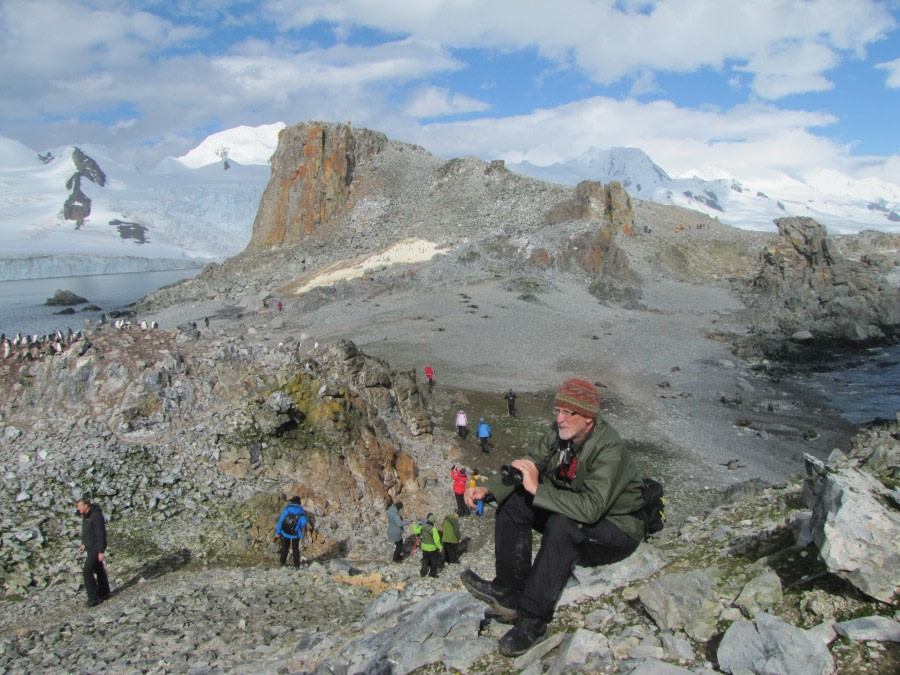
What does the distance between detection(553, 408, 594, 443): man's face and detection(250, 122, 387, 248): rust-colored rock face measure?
2663 inches

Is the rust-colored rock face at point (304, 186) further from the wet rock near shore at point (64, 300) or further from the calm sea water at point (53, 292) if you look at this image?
the wet rock near shore at point (64, 300)

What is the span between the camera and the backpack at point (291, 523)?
1117 centimetres

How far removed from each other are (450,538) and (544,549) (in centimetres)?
799

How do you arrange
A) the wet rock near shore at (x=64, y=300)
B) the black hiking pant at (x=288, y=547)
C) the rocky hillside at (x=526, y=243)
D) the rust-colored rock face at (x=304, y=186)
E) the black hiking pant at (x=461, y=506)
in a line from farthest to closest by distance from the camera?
the wet rock near shore at (x=64, y=300) < the rust-colored rock face at (x=304, y=186) < the rocky hillside at (x=526, y=243) < the black hiking pant at (x=461, y=506) < the black hiking pant at (x=288, y=547)

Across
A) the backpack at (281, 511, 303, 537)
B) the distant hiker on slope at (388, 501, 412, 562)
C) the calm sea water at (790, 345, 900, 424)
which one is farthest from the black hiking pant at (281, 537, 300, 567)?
the calm sea water at (790, 345, 900, 424)

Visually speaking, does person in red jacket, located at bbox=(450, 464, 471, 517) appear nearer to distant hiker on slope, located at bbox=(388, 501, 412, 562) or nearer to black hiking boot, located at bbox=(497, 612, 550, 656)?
distant hiker on slope, located at bbox=(388, 501, 412, 562)

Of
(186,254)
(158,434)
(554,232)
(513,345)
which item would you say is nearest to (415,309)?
(513,345)

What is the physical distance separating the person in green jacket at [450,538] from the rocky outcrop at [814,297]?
3107 cm

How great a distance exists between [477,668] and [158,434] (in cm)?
1189

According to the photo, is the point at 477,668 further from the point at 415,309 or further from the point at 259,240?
the point at 259,240

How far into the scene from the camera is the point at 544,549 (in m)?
4.51

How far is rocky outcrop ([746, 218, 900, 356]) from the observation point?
131 feet

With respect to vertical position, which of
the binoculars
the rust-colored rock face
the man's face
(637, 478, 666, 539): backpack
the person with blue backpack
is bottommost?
the person with blue backpack

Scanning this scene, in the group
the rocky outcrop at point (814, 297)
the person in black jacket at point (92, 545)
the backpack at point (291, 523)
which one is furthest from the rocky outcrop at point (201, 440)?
the rocky outcrop at point (814, 297)
